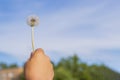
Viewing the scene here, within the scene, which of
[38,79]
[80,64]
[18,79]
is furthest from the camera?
[80,64]

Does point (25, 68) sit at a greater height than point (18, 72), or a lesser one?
greater

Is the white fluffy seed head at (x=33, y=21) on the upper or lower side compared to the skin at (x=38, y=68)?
upper

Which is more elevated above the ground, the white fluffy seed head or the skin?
the white fluffy seed head

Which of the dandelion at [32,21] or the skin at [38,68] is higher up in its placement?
the dandelion at [32,21]

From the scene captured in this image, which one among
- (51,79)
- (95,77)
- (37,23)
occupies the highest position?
(37,23)

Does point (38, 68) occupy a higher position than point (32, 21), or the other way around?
point (32, 21)

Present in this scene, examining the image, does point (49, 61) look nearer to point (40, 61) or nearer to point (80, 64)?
point (40, 61)

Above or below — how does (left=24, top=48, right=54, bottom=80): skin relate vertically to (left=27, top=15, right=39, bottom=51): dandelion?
below

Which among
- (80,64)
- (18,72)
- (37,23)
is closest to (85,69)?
(80,64)
